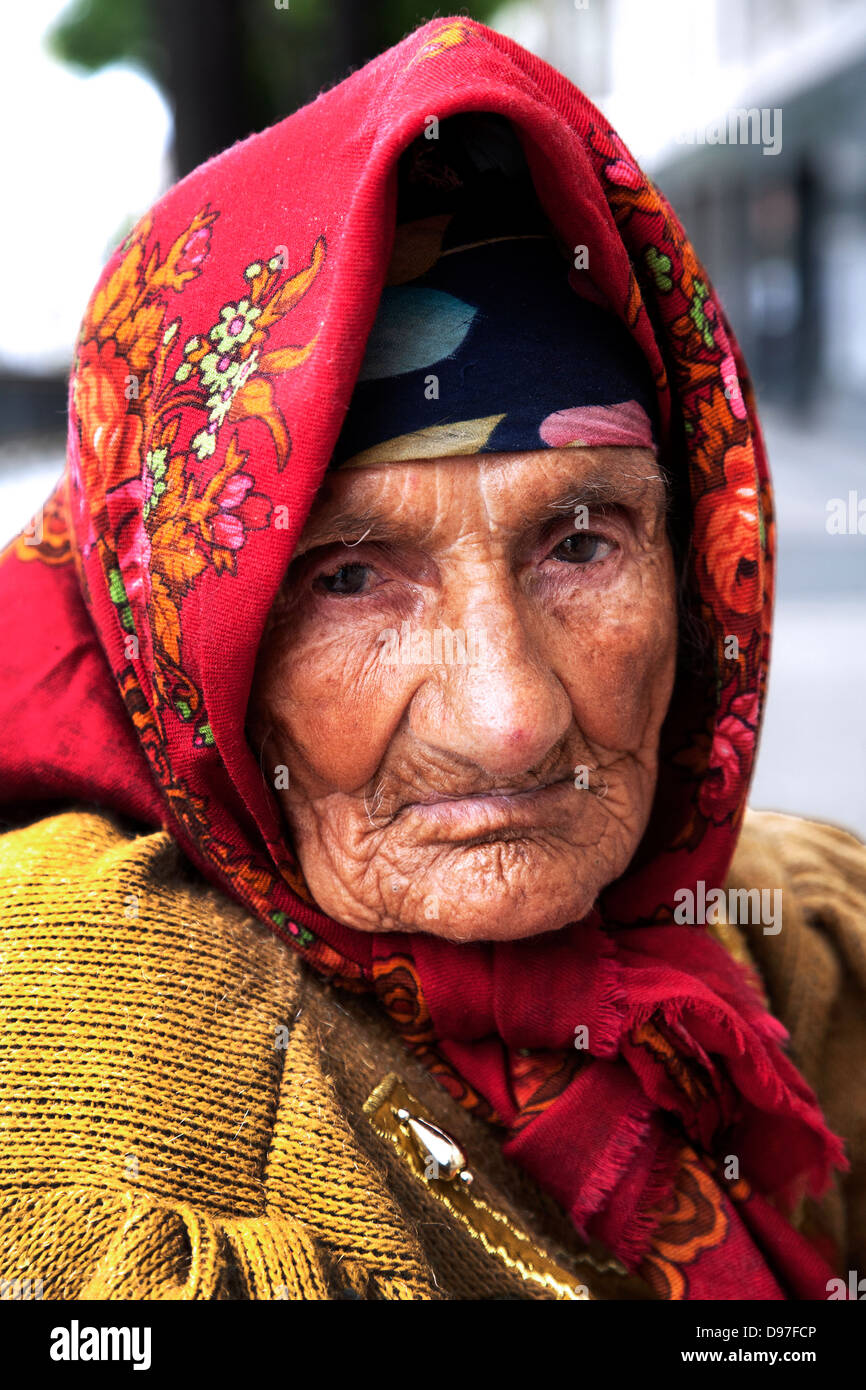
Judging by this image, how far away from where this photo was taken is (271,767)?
151 cm

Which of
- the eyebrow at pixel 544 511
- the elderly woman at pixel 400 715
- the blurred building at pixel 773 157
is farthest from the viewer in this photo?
the blurred building at pixel 773 157

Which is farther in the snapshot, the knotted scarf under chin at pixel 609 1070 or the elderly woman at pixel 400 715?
the knotted scarf under chin at pixel 609 1070

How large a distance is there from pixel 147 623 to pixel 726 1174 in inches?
40.7

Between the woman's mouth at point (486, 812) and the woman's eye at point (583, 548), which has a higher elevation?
the woman's eye at point (583, 548)

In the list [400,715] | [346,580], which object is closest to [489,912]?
[400,715]

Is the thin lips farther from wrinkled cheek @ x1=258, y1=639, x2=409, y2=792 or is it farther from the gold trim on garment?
the gold trim on garment

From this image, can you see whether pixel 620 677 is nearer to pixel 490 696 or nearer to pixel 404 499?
pixel 490 696

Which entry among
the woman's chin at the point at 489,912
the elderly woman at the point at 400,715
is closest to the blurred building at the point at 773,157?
the elderly woman at the point at 400,715

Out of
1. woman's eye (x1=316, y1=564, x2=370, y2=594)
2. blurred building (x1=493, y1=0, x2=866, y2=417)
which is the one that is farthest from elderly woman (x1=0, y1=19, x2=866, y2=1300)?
blurred building (x1=493, y1=0, x2=866, y2=417)

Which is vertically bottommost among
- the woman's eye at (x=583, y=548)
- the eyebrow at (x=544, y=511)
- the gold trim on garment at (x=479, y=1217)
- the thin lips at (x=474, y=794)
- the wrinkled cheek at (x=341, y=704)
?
the gold trim on garment at (x=479, y=1217)

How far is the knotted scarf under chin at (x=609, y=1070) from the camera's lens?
58.2 inches

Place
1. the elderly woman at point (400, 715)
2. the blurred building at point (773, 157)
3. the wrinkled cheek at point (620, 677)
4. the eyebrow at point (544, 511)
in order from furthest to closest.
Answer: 1. the blurred building at point (773, 157)
2. the wrinkled cheek at point (620, 677)
3. the eyebrow at point (544, 511)
4. the elderly woman at point (400, 715)

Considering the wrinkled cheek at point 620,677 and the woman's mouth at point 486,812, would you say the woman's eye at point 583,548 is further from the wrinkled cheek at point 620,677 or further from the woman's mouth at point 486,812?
the woman's mouth at point 486,812
